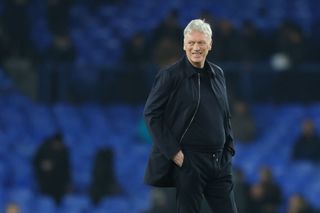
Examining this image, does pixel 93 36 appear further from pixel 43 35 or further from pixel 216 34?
pixel 216 34

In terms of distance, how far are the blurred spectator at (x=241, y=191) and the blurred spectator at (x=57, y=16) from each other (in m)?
5.40

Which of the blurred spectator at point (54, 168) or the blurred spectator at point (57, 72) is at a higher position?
the blurred spectator at point (57, 72)

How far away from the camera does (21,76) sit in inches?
580

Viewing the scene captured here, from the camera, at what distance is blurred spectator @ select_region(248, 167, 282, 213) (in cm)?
1142

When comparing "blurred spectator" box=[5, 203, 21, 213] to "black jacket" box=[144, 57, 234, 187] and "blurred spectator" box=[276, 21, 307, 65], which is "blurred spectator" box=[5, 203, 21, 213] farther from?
"black jacket" box=[144, 57, 234, 187]

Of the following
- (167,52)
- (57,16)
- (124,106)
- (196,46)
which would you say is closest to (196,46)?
(196,46)

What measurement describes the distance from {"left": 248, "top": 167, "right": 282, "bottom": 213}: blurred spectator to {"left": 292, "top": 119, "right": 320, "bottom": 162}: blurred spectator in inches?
46.5

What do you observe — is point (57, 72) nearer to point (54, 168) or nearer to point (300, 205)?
point (54, 168)

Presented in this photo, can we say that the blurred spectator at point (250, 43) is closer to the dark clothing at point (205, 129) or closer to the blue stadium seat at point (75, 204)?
the blue stadium seat at point (75, 204)

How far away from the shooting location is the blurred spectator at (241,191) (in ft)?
36.3

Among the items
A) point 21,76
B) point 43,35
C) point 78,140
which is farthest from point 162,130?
point 43,35

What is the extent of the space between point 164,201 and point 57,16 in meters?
5.81

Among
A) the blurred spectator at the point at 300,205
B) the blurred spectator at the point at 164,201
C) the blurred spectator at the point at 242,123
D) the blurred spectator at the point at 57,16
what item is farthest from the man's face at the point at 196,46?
the blurred spectator at the point at 57,16

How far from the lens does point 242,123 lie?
13.3 metres
